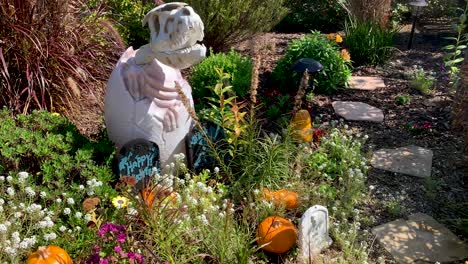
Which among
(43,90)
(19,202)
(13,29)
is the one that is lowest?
(19,202)

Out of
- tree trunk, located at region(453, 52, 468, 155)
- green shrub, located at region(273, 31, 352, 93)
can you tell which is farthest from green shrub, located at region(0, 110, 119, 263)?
tree trunk, located at region(453, 52, 468, 155)

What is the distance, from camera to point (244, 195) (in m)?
3.41

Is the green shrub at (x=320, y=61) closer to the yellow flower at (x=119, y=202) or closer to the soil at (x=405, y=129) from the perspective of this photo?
the soil at (x=405, y=129)

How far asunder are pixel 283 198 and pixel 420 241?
0.96 meters

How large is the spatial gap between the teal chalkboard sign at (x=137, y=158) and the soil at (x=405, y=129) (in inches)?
46.0

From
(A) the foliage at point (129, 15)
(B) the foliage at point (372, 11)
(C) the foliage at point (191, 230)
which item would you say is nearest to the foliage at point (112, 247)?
(C) the foliage at point (191, 230)

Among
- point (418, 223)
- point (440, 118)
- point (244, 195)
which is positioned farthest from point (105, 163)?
point (440, 118)

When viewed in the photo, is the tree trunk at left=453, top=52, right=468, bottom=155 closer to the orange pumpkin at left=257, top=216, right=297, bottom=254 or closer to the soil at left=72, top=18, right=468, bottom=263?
the soil at left=72, top=18, right=468, bottom=263

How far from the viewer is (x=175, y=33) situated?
118 inches

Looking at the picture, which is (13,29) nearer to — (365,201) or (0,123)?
(0,123)

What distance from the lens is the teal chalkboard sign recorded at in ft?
10.4

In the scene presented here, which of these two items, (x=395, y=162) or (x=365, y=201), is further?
(x=395, y=162)

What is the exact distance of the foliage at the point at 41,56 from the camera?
156 inches

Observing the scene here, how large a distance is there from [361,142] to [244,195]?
153 centimetres
